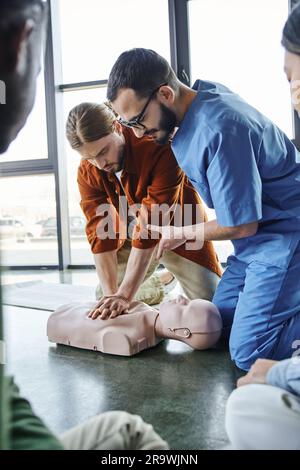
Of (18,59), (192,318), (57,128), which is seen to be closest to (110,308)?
(192,318)

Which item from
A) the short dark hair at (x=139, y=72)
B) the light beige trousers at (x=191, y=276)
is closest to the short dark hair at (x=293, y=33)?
the short dark hair at (x=139, y=72)

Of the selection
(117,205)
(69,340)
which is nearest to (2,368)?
(69,340)

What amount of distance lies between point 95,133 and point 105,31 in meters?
2.53

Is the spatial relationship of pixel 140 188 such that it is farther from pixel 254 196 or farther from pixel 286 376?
pixel 286 376

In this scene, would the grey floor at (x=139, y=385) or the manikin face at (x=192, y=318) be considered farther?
the manikin face at (x=192, y=318)

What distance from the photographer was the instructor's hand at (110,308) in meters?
1.63

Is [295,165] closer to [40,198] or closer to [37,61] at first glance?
[37,61]

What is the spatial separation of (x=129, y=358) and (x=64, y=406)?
401 mm

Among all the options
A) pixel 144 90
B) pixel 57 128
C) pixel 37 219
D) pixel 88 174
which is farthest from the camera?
pixel 37 219

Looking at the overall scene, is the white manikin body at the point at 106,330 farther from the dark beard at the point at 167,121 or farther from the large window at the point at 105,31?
the large window at the point at 105,31

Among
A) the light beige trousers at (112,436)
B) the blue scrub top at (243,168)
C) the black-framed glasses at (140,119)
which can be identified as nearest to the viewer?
the light beige trousers at (112,436)

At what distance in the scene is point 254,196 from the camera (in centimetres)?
129

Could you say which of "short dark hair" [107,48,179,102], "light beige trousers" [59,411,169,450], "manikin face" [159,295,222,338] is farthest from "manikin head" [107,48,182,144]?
"light beige trousers" [59,411,169,450]

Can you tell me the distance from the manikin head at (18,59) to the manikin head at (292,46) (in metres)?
0.65
